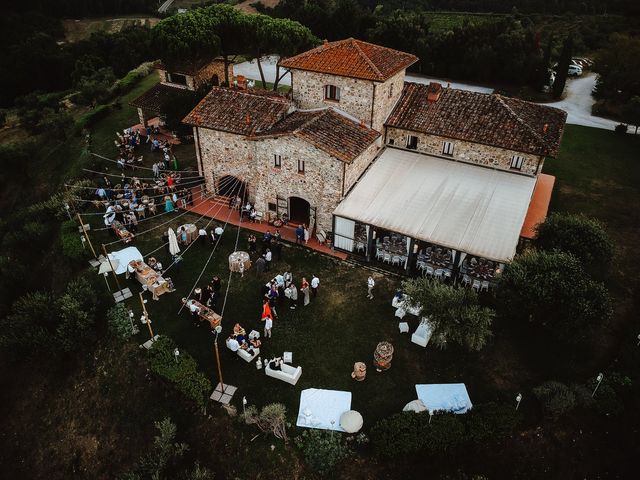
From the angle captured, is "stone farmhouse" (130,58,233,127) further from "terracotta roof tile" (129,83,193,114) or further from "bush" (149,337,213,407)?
"bush" (149,337,213,407)

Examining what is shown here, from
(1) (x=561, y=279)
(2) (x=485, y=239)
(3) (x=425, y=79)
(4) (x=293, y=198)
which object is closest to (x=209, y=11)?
(4) (x=293, y=198)

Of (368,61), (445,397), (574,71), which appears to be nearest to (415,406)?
(445,397)

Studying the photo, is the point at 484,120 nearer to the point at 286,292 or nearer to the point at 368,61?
the point at 368,61

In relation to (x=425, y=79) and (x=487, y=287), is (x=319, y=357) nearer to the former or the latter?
(x=487, y=287)

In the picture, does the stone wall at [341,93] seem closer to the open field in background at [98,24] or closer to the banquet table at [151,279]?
the banquet table at [151,279]

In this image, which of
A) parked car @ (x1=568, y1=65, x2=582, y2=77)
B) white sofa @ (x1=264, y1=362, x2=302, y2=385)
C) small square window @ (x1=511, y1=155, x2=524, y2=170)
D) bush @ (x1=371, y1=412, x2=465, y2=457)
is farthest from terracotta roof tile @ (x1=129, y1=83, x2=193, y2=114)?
parked car @ (x1=568, y1=65, x2=582, y2=77)

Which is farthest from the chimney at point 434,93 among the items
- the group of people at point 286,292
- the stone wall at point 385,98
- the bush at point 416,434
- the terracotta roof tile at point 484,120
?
the bush at point 416,434
